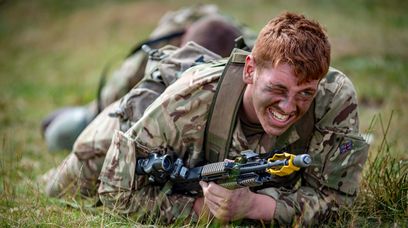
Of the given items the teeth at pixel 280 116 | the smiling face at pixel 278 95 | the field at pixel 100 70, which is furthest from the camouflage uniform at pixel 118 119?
the teeth at pixel 280 116

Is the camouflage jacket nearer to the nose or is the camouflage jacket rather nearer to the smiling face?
the smiling face

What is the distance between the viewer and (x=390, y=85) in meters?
10.2

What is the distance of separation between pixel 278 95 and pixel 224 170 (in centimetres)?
57

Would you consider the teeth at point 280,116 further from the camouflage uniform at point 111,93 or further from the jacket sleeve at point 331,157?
the camouflage uniform at point 111,93

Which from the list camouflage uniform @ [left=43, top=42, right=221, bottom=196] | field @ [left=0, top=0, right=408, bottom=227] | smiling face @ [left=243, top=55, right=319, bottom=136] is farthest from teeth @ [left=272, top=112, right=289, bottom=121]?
camouflage uniform @ [left=43, top=42, right=221, bottom=196]

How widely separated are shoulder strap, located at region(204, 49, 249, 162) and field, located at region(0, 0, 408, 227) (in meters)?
0.84

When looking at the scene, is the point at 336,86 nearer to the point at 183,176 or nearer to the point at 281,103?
the point at 281,103

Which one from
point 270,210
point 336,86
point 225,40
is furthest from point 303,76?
point 225,40

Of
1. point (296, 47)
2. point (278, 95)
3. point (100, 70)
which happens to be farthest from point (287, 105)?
point (100, 70)

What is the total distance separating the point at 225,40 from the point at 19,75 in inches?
375

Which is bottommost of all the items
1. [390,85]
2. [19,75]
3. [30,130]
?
[19,75]

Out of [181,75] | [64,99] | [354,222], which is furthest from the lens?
[64,99]

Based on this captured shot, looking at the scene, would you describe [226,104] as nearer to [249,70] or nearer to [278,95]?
[249,70]

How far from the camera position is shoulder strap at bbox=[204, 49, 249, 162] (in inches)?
160
